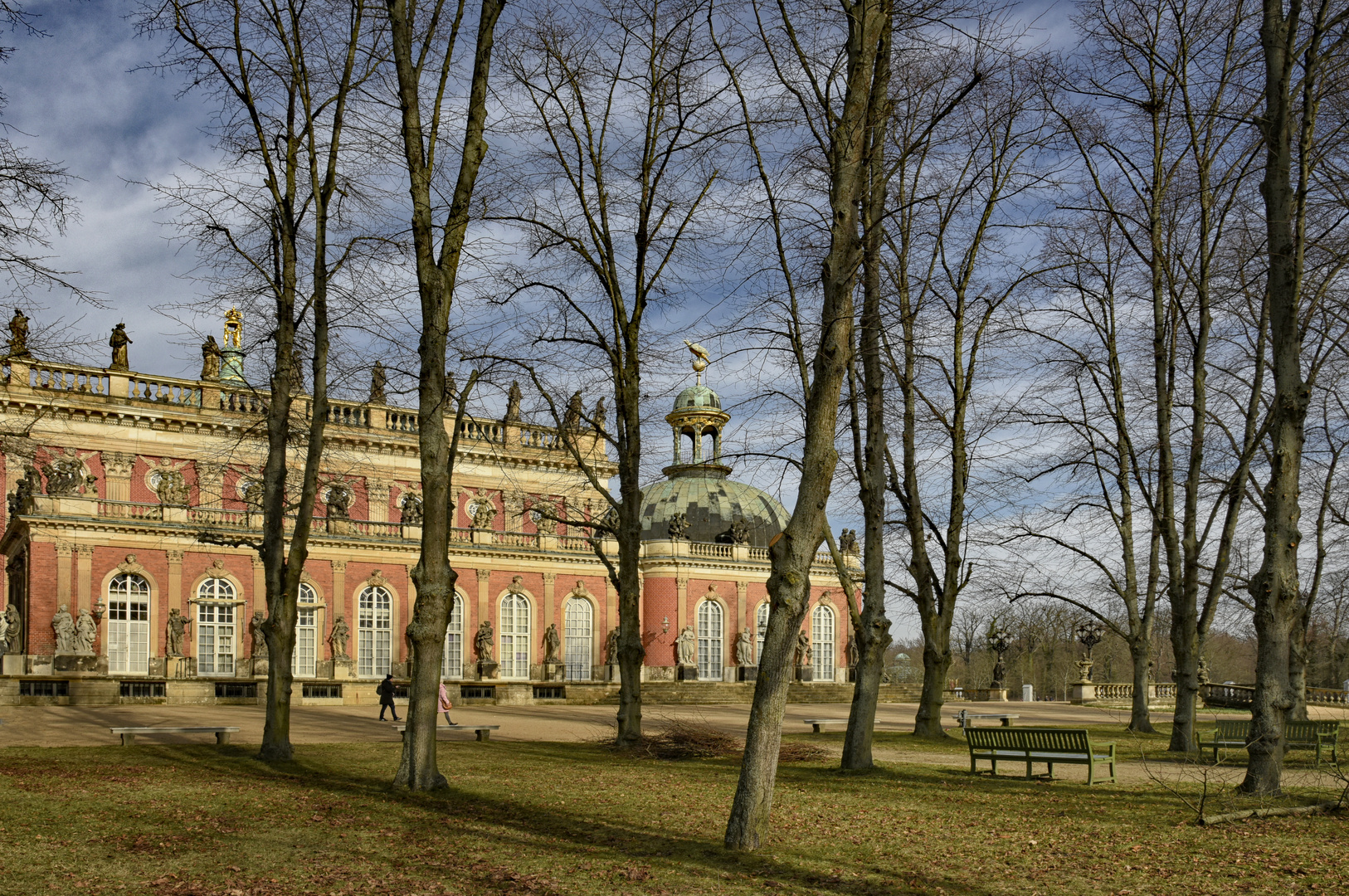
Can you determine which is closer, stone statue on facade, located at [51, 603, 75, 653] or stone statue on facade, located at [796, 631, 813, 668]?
stone statue on facade, located at [51, 603, 75, 653]

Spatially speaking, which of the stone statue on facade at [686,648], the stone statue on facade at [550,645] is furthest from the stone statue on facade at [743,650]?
the stone statue on facade at [550,645]

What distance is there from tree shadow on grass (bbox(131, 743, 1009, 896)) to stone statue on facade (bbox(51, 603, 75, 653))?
71.6 feet

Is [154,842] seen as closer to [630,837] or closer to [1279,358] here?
[630,837]

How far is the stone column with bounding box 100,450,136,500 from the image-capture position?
37875 mm

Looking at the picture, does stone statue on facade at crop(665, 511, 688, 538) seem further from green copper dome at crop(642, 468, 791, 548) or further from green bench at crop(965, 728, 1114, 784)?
green bench at crop(965, 728, 1114, 784)

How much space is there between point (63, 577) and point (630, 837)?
3031 centimetres

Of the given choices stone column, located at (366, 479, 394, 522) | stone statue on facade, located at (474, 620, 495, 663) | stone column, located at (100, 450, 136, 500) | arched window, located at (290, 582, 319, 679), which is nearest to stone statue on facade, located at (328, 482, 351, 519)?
stone column, located at (366, 479, 394, 522)

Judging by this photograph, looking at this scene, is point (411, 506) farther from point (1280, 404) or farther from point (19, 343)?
point (1280, 404)

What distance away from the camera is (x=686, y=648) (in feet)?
152

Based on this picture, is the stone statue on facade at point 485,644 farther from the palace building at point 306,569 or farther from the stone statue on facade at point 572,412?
the stone statue on facade at point 572,412

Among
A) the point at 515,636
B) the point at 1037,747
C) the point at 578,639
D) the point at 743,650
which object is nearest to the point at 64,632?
the point at 515,636

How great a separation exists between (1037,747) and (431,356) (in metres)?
8.67

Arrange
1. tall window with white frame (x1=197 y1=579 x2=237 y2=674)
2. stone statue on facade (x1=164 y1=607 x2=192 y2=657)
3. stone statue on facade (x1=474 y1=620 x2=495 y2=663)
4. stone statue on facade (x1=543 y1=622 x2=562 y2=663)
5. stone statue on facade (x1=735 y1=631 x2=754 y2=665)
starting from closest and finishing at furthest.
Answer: stone statue on facade (x1=164 y1=607 x2=192 y2=657), tall window with white frame (x1=197 y1=579 x2=237 y2=674), stone statue on facade (x1=474 y1=620 x2=495 y2=663), stone statue on facade (x1=543 y1=622 x2=562 y2=663), stone statue on facade (x1=735 y1=631 x2=754 y2=665)

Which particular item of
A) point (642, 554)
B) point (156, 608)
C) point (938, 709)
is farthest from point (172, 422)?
point (938, 709)
